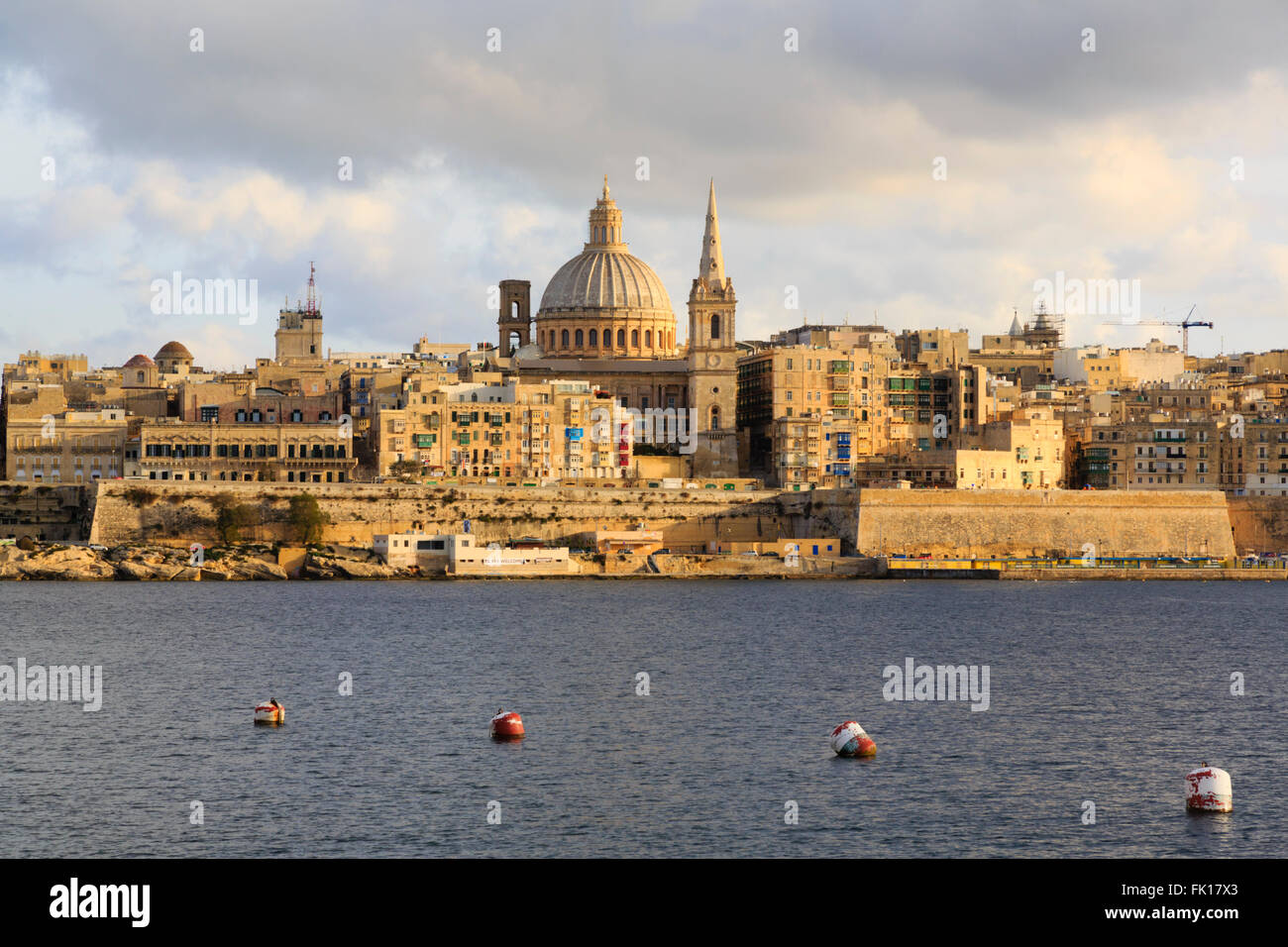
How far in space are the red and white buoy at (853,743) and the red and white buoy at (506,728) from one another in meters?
5.33

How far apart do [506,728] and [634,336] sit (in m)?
76.6

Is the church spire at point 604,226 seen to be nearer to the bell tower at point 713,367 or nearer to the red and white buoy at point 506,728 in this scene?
the bell tower at point 713,367

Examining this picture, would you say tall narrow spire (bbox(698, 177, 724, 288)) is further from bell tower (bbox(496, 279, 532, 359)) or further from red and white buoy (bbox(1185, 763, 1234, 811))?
red and white buoy (bbox(1185, 763, 1234, 811))

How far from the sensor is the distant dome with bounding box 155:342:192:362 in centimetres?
12062

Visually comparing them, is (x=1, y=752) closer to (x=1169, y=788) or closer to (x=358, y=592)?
(x=1169, y=788)

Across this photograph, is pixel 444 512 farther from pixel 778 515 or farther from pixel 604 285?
pixel 604 285

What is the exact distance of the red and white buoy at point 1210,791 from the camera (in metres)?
24.5

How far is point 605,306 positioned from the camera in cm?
10600

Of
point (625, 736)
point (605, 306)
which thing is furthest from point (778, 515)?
point (625, 736)

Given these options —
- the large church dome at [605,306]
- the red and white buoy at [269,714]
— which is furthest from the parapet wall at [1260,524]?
the red and white buoy at [269,714]

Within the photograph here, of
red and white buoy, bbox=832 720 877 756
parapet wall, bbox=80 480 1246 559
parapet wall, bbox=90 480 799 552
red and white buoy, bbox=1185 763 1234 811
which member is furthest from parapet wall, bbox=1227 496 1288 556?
red and white buoy, bbox=1185 763 1234 811

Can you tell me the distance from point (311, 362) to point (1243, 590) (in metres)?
55.5

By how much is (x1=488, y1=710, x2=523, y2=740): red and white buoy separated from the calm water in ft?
1.45
